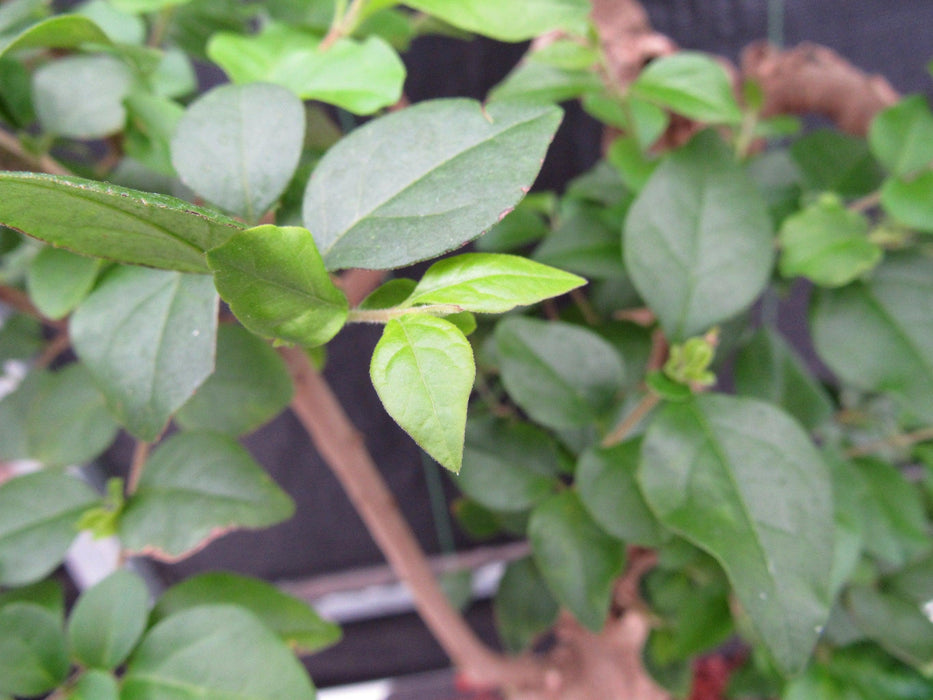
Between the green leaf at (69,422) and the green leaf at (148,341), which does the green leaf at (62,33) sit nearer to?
the green leaf at (148,341)

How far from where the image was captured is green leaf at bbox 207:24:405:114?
12.4 inches

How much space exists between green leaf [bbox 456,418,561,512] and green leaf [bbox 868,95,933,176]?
340mm

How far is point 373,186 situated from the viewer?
0.24m

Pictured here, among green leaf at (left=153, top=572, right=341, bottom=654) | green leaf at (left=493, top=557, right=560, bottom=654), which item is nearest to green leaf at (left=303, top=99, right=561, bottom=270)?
green leaf at (left=153, top=572, right=341, bottom=654)

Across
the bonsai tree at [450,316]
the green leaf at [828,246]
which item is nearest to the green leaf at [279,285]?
the bonsai tree at [450,316]

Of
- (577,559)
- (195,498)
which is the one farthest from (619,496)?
(195,498)

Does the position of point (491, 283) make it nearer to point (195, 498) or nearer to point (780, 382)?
point (195, 498)

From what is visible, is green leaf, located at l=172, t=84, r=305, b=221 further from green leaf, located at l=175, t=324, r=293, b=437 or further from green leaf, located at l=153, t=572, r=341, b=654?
green leaf, located at l=153, t=572, r=341, b=654

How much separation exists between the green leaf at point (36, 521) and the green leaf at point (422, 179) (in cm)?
28

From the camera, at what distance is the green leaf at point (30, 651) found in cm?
34

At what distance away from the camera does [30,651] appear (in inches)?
13.6

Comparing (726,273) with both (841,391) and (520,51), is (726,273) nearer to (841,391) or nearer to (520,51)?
(841,391)

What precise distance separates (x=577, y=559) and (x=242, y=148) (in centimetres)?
33

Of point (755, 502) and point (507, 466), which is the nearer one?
point (755, 502)
